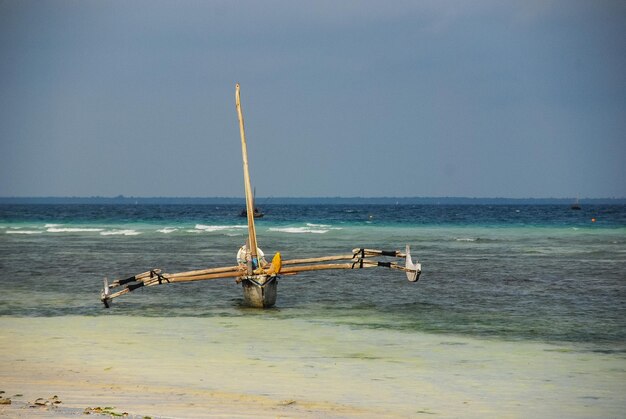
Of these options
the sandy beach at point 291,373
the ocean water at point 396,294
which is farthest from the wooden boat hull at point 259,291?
the sandy beach at point 291,373

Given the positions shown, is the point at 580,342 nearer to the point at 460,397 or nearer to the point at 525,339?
the point at 525,339

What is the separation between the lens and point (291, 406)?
41.4ft

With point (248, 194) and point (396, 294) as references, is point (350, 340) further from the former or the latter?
point (396, 294)

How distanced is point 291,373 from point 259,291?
9.37 m

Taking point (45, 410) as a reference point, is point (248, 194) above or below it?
above

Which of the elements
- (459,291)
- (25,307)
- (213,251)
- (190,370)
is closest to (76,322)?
(25,307)

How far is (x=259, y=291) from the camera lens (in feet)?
81.0

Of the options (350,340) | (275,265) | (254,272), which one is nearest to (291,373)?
(350,340)

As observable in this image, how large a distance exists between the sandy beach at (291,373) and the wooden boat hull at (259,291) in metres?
2.72

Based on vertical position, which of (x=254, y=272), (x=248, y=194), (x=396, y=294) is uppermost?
(x=248, y=194)

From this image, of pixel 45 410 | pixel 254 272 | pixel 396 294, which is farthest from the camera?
pixel 396 294

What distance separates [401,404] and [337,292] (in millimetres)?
18248

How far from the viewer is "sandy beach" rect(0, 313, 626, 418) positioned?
41.5 feet

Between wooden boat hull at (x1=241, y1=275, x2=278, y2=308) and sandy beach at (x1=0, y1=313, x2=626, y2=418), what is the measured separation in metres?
2.72
